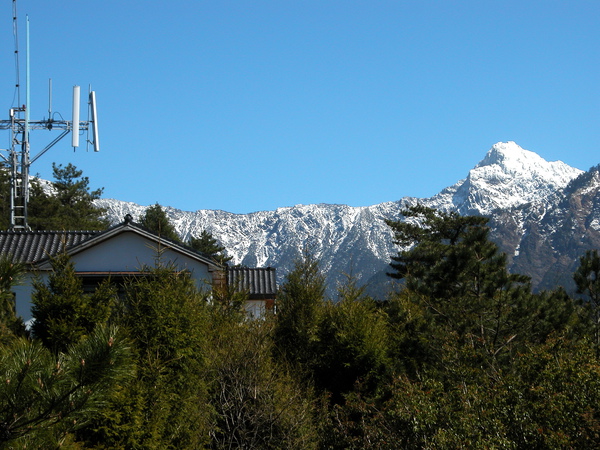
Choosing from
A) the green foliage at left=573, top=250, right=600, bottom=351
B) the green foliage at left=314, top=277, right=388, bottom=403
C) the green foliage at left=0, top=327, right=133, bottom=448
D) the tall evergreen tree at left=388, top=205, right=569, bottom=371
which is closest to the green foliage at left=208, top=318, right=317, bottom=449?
the green foliage at left=314, top=277, right=388, bottom=403

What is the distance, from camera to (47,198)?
55531mm

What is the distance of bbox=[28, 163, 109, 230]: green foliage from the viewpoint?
52188 millimetres

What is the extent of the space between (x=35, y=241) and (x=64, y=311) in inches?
570

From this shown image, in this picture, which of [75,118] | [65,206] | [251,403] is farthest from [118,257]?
[65,206]

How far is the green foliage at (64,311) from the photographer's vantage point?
41.9 ft

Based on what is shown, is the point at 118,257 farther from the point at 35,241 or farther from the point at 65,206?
the point at 65,206

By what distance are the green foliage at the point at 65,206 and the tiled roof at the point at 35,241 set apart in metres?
23.3

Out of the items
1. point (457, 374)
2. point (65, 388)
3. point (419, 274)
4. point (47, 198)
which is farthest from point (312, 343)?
point (47, 198)

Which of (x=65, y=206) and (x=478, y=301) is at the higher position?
(x=65, y=206)

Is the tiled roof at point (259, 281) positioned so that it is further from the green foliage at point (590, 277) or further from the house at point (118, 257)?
the green foliage at point (590, 277)

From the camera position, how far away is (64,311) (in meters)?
13.0

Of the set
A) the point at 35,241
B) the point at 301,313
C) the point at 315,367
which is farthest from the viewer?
the point at 35,241

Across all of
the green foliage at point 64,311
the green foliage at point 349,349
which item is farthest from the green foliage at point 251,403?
the green foliage at point 349,349

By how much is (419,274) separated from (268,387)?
24.1ft
